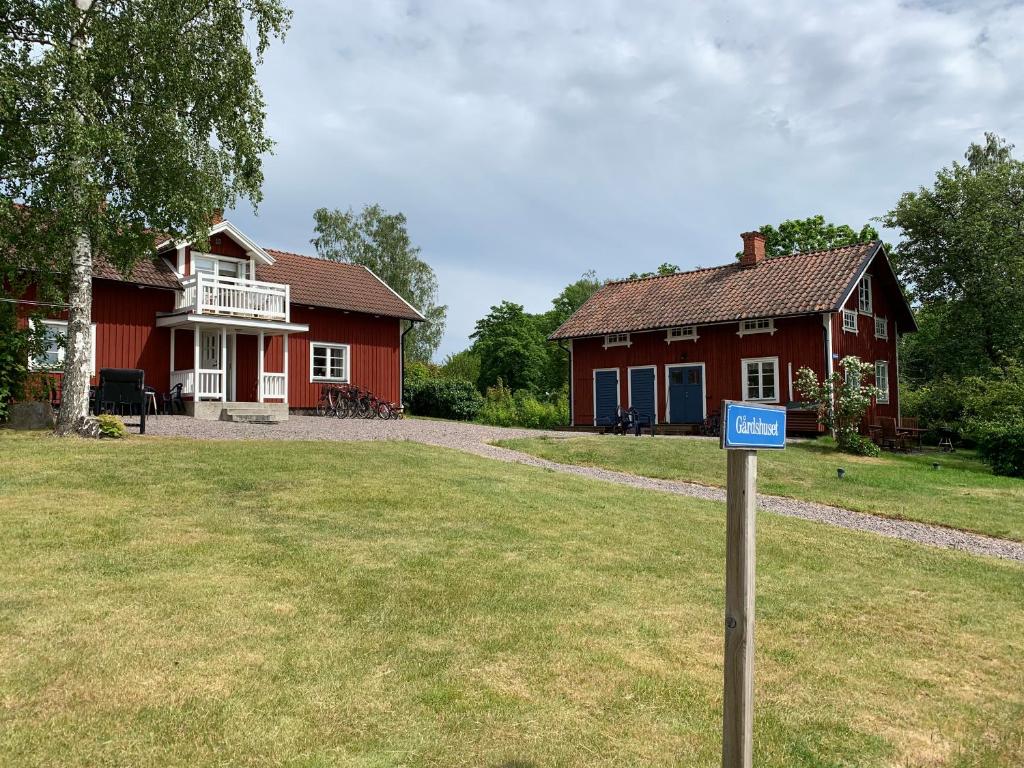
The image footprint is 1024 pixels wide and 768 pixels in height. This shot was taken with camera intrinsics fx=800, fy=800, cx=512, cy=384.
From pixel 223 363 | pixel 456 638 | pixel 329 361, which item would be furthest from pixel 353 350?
pixel 456 638

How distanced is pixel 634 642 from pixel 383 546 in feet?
9.49

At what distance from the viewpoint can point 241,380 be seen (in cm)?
2612

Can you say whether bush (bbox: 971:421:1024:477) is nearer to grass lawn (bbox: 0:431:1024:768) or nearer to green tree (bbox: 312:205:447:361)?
grass lawn (bbox: 0:431:1024:768)

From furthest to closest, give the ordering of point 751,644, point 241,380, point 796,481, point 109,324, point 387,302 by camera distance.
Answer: point 387,302 → point 241,380 → point 109,324 → point 796,481 → point 751,644

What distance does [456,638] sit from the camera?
17.0 feet

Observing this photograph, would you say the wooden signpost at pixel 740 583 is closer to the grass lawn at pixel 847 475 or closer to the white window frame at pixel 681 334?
the grass lawn at pixel 847 475

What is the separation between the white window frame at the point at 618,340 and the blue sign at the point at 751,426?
2577 centimetres

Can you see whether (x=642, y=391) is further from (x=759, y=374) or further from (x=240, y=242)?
(x=240, y=242)

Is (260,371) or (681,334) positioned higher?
(681,334)

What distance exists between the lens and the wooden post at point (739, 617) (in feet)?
11.3

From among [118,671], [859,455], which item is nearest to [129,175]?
[118,671]

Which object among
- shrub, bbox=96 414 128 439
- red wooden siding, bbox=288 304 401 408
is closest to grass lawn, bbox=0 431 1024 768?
shrub, bbox=96 414 128 439

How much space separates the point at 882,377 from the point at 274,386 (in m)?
20.8

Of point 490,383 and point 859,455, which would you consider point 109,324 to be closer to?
point 859,455
